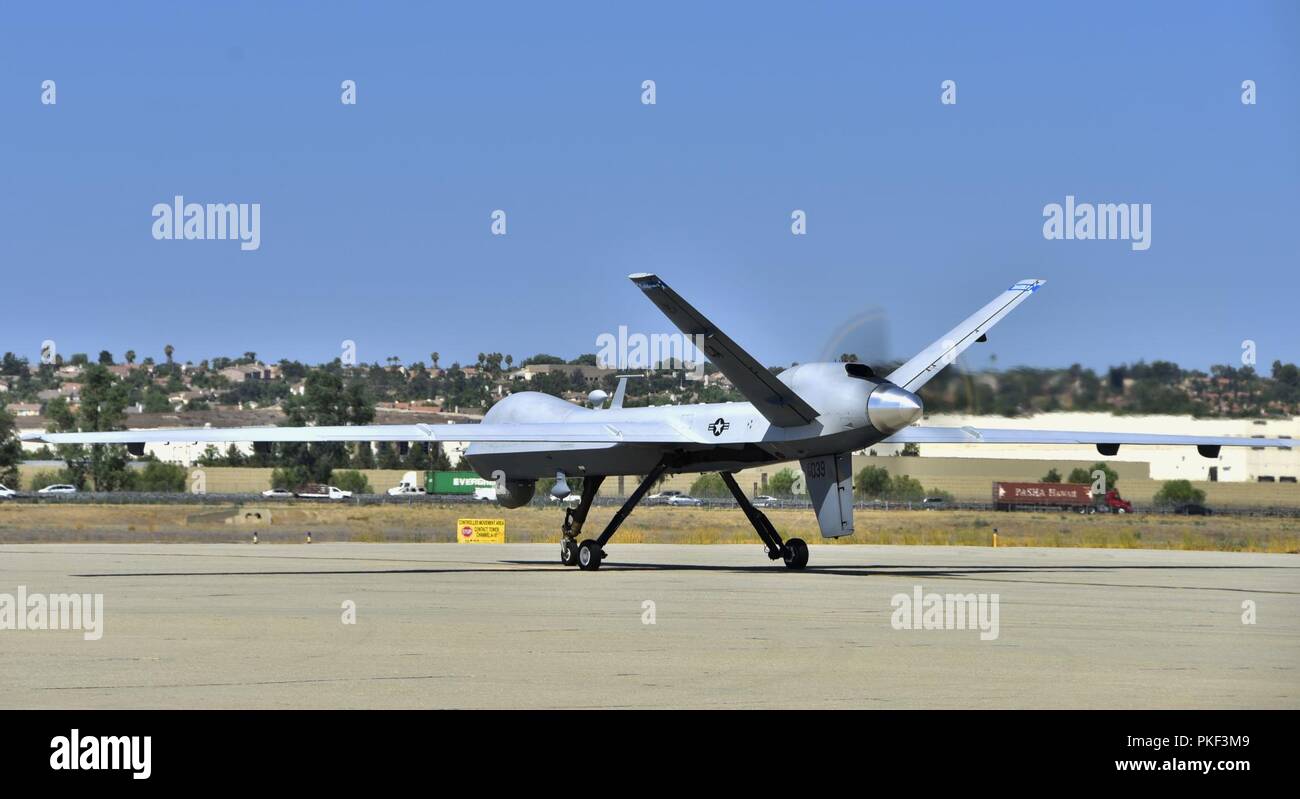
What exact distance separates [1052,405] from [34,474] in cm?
11352

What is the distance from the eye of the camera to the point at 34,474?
415 feet

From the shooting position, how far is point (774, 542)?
99.6 ft

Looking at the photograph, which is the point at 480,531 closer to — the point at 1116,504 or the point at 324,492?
the point at 1116,504

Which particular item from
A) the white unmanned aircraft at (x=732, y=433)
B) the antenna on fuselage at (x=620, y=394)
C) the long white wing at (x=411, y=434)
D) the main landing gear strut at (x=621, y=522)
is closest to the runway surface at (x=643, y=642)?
the main landing gear strut at (x=621, y=522)

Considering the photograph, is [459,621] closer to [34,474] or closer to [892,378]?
[892,378]

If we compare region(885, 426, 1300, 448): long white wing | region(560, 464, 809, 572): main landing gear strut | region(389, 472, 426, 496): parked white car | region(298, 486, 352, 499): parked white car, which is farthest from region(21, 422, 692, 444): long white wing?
region(389, 472, 426, 496): parked white car

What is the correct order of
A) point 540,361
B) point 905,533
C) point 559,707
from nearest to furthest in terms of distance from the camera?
point 559,707 < point 905,533 < point 540,361

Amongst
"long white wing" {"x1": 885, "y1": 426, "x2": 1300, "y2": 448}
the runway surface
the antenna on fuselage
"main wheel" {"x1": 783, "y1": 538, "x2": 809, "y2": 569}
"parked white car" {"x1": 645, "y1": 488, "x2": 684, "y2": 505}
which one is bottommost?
"parked white car" {"x1": 645, "y1": 488, "x2": 684, "y2": 505}

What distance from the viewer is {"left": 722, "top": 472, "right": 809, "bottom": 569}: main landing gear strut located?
29703 millimetres

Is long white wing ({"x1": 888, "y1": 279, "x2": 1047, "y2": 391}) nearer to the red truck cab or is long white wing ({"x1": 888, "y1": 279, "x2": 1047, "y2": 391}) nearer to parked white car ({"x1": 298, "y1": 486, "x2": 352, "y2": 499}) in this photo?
the red truck cab

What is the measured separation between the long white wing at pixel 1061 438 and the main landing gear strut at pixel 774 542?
125 inches

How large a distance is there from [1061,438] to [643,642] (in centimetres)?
1468

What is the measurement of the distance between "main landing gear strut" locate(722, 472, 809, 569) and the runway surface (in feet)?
1.64
